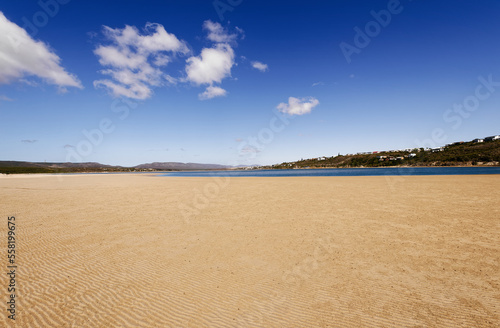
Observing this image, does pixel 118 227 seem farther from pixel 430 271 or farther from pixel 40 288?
pixel 430 271

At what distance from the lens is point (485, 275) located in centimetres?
523

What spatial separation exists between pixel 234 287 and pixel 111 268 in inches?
150

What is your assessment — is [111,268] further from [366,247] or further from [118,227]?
[366,247]

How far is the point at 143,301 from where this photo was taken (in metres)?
4.51

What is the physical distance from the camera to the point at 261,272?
5.64 meters

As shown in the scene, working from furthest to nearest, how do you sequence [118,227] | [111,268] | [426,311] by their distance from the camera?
[118,227] → [111,268] → [426,311]

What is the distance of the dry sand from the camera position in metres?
4.00

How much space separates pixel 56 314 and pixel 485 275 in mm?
10045

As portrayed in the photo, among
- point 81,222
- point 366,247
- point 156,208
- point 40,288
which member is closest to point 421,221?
point 366,247

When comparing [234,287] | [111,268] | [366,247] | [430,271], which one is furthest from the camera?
[366,247]

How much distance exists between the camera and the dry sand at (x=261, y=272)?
4.00m

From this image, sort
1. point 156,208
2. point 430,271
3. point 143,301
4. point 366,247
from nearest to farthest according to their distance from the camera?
point 143,301 → point 430,271 → point 366,247 → point 156,208

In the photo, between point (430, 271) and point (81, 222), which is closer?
point (430, 271)

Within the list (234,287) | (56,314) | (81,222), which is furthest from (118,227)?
(234,287)
